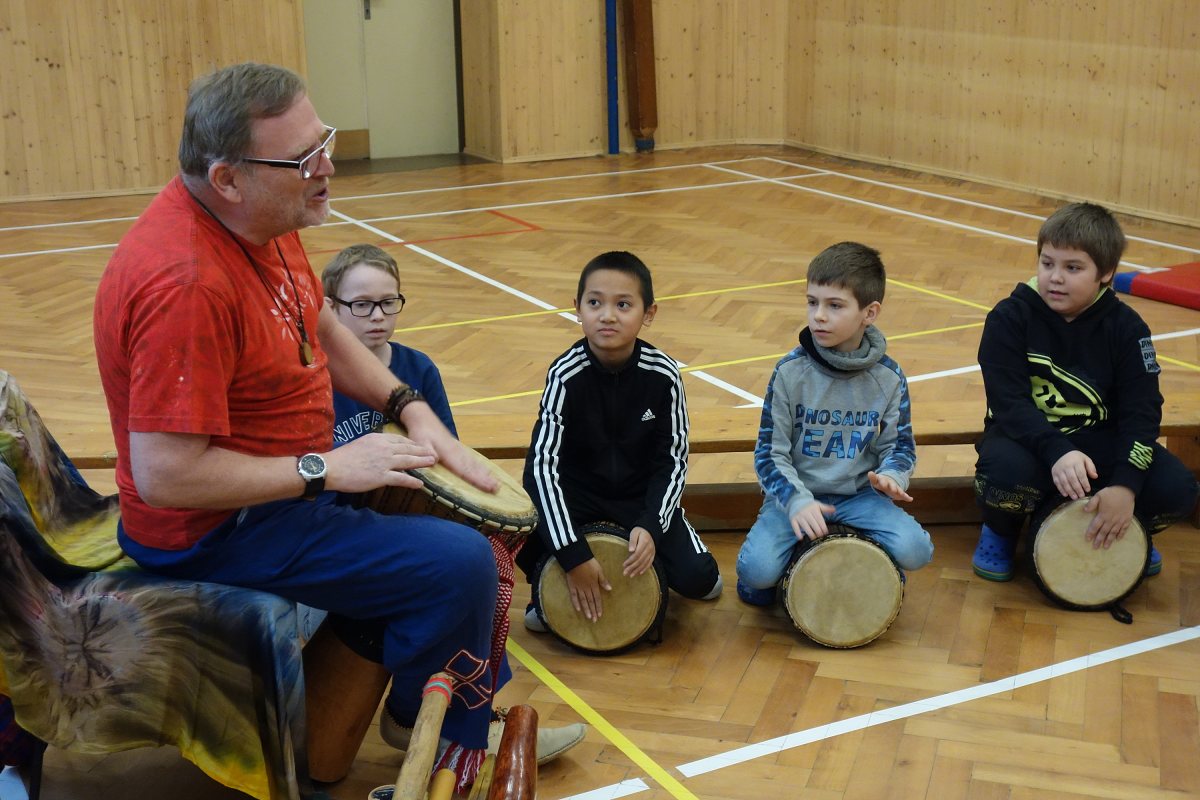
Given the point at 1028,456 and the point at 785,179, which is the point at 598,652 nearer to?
the point at 1028,456

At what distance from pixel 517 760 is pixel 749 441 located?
1787mm

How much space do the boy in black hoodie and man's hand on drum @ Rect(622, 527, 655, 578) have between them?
3.52 feet

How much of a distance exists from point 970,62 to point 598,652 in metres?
8.47

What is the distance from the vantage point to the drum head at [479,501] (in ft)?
8.42

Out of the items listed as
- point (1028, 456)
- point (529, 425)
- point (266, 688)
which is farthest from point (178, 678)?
point (1028, 456)

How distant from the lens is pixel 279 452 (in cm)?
247

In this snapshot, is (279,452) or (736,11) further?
(736,11)

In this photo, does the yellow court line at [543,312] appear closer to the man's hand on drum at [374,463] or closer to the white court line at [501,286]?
the white court line at [501,286]

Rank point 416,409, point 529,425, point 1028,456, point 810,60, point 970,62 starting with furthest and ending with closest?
point 810,60, point 970,62, point 529,425, point 1028,456, point 416,409

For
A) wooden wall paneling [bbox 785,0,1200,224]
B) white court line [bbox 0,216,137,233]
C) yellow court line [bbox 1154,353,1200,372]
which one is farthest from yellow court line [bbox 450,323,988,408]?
white court line [bbox 0,216,137,233]

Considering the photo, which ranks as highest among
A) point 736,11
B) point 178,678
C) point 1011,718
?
point 736,11

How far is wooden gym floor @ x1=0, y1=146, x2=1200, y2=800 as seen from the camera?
2881 millimetres

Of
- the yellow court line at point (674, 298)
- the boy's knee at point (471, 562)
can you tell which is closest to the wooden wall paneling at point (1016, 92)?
the yellow court line at point (674, 298)

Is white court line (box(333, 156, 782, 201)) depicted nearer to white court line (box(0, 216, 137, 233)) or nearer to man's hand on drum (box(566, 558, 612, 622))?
white court line (box(0, 216, 137, 233))
